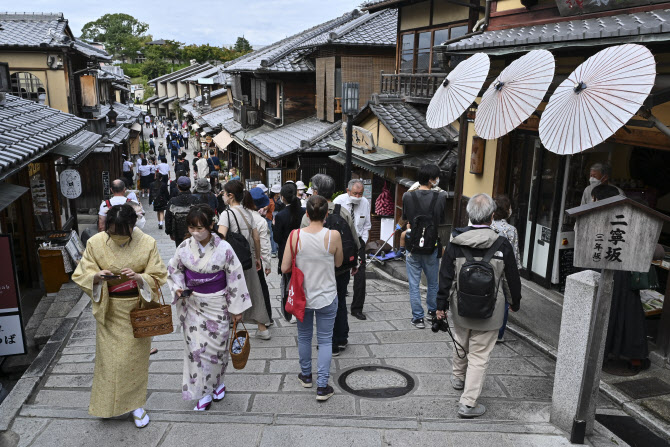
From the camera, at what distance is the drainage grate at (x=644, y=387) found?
16.8 feet

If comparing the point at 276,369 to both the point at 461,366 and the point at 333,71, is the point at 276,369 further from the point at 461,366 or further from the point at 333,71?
the point at 333,71

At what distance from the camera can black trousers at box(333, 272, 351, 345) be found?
591cm

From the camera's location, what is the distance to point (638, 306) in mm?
5547

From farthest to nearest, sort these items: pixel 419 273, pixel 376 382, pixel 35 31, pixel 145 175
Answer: pixel 145 175
pixel 35 31
pixel 419 273
pixel 376 382

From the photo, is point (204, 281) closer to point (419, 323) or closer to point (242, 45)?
point (419, 323)

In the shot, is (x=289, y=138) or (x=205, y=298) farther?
(x=289, y=138)

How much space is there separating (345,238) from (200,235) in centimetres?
182

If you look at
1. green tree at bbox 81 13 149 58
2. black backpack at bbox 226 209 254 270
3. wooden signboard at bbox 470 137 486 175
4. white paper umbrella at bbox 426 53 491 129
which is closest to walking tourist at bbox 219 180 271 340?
black backpack at bbox 226 209 254 270

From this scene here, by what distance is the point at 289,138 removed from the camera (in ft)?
62.5

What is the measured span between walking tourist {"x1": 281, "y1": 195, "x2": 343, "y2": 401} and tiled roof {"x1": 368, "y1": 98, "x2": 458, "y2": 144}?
664cm

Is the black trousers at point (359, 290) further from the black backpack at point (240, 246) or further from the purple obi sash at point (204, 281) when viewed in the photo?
the purple obi sash at point (204, 281)

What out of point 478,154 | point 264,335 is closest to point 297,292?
point 264,335

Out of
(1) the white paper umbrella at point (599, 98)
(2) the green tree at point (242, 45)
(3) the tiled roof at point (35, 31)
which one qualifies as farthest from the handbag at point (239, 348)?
(2) the green tree at point (242, 45)

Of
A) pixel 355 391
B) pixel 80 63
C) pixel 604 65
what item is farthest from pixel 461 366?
pixel 80 63
